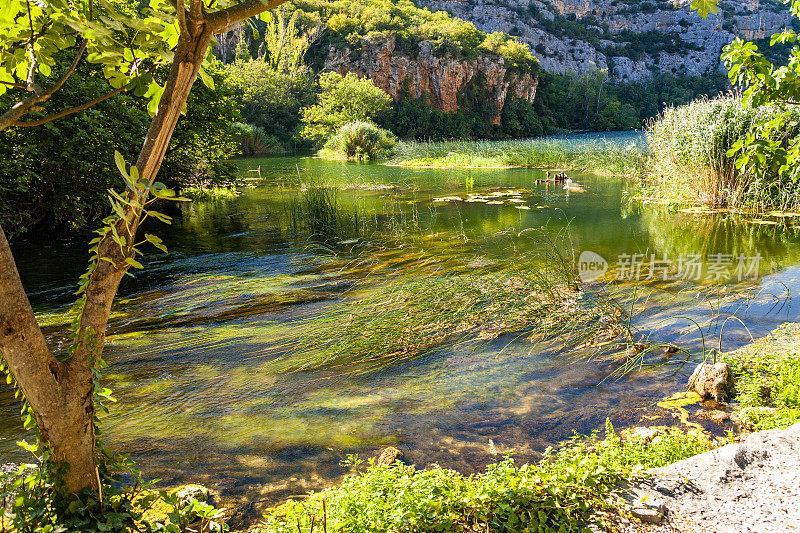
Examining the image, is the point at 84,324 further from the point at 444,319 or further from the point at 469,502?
the point at 444,319

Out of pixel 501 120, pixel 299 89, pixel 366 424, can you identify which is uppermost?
pixel 299 89

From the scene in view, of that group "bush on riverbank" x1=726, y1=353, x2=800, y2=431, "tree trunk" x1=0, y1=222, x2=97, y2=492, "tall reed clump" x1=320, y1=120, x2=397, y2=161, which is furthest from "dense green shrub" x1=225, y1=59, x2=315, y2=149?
"tree trunk" x1=0, y1=222, x2=97, y2=492

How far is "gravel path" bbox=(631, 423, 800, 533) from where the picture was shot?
2121 millimetres

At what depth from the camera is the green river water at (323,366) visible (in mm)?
3324

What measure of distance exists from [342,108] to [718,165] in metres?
34.9

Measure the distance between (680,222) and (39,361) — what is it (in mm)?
11826

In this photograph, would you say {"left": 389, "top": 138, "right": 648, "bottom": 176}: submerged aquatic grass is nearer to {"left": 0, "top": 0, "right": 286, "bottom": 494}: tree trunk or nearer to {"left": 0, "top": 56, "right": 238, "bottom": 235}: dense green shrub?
{"left": 0, "top": 56, "right": 238, "bottom": 235}: dense green shrub

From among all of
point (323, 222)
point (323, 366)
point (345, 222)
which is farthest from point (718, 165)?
point (323, 366)

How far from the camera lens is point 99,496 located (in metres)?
1.92

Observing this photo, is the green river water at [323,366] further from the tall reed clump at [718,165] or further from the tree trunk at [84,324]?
the tree trunk at [84,324]

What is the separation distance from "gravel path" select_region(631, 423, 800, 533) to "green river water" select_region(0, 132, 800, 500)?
97 centimetres

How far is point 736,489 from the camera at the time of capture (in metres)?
2.34

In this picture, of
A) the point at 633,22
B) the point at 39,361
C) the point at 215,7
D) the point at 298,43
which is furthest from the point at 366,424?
the point at 633,22

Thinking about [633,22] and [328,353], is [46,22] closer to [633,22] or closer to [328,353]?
[328,353]
